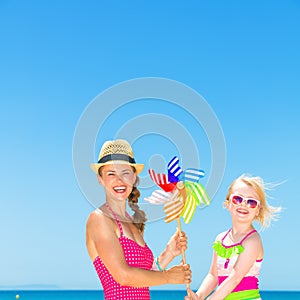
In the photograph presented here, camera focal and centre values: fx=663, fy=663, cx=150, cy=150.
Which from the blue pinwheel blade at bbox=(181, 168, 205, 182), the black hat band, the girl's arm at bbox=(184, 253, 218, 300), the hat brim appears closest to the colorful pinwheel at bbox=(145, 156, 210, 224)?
the blue pinwheel blade at bbox=(181, 168, 205, 182)

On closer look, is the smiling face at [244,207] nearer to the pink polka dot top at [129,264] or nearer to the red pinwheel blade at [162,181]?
the red pinwheel blade at [162,181]

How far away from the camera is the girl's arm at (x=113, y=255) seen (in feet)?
13.8

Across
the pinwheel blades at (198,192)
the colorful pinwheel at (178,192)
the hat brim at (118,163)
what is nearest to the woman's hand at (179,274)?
the colorful pinwheel at (178,192)

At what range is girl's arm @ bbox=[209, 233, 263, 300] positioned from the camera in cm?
459

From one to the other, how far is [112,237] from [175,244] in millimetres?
865

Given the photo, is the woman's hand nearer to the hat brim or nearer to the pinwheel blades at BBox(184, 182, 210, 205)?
the pinwheel blades at BBox(184, 182, 210, 205)

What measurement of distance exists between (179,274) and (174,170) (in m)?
0.72

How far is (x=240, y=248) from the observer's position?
468 centimetres

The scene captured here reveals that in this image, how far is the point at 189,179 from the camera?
4.70 meters

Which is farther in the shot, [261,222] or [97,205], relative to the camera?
[261,222]

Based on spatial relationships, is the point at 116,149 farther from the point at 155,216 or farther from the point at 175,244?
the point at 175,244

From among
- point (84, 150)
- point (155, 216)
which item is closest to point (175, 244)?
point (155, 216)

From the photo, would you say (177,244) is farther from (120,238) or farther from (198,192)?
(120,238)

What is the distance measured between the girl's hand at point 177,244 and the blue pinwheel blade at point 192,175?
0.50 metres
